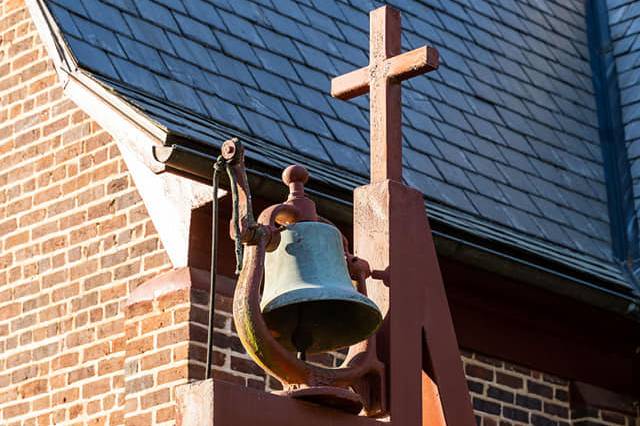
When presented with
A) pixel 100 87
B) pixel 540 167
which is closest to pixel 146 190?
pixel 100 87

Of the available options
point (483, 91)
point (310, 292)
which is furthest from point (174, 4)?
point (310, 292)

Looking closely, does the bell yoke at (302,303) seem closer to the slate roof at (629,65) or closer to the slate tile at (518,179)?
the slate tile at (518,179)

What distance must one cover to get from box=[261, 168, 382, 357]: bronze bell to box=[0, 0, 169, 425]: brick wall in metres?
2.30

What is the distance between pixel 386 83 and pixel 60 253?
111 inches

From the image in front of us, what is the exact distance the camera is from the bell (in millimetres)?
5492

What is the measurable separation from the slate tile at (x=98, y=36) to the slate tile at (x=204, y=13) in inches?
33.6

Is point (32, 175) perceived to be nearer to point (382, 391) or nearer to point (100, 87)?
point (100, 87)

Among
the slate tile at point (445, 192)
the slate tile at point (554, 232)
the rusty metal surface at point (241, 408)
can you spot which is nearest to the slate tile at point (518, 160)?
the slate tile at point (554, 232)

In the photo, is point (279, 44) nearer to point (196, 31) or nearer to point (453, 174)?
point (196, 31)

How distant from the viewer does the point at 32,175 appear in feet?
28.9

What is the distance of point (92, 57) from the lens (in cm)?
819

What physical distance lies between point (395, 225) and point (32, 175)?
3359 mm

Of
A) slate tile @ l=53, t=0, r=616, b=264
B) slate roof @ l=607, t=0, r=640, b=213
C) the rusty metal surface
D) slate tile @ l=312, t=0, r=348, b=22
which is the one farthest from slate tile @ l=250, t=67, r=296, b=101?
the rusty metal surface

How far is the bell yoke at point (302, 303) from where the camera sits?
5.32 meters
